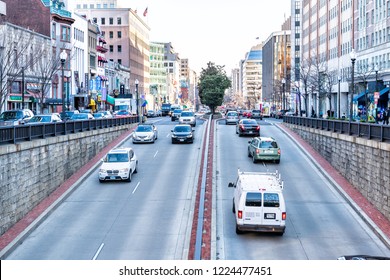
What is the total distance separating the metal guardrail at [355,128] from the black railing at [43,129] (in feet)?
58.1

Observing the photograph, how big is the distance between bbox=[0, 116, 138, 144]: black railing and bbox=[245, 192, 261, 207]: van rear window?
11.6m

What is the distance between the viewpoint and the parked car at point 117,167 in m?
35.8

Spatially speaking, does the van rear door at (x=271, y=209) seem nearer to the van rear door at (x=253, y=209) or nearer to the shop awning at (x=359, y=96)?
the van rear door at (x=253, y=209)

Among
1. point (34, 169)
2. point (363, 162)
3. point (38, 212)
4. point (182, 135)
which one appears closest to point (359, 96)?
point (182, 135)

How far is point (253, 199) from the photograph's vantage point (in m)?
24.2

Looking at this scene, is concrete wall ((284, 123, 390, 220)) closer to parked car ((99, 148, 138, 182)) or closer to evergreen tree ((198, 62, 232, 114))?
parked car ((99, 148, 138, 182))

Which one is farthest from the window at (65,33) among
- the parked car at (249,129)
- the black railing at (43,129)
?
the parked car at (249,129)

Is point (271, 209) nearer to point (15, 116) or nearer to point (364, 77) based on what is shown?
point (15, 116)

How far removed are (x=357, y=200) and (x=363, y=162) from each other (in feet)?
7.46

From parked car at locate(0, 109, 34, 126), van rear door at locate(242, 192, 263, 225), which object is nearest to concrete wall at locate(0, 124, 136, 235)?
parked car at locate(0, 109, 34, 126)

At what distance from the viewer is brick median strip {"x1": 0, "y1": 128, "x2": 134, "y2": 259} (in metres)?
25.2
